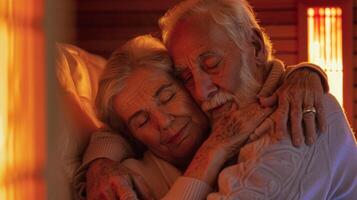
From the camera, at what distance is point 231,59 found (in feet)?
4.48

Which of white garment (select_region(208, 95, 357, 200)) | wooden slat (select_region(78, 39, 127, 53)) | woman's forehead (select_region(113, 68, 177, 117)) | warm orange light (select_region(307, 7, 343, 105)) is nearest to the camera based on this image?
white garment (select_region(208, 95, 357, 200))

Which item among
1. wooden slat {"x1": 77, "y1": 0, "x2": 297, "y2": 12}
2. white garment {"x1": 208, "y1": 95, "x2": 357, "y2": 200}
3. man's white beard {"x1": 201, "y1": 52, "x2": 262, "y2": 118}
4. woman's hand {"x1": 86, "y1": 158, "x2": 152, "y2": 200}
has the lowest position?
woman's hand {"x1": 86, "y1": 158, "x2": 152, "y2": 200}

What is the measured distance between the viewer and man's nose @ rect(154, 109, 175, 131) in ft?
4.58

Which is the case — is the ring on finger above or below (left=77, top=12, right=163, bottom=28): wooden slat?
below

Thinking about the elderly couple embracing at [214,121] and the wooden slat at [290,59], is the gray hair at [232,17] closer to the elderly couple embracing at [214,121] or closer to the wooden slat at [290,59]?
the elderly couple embracing at [214,121]

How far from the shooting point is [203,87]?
4.46 feet

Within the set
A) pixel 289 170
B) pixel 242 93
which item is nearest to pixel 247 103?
pixel 242 93

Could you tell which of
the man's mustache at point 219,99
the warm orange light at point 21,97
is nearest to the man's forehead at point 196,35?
the man's mustache at point 219,99

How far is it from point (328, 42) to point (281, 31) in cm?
40

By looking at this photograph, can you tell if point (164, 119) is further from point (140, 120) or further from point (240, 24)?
point (240, 24)

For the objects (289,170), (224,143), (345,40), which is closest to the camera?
(289,170)

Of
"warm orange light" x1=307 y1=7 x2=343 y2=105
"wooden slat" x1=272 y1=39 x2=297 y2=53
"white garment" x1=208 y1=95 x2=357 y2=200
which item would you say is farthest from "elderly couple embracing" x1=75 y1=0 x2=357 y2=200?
"wooden slat" x1=272 y1=39 x2=297 y2=53

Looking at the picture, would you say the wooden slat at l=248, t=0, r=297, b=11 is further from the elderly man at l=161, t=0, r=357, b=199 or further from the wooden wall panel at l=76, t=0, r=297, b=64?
the elderly man at l=161, t=0, r=357, b=199

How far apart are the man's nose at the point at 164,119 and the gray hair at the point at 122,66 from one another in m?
0.13
